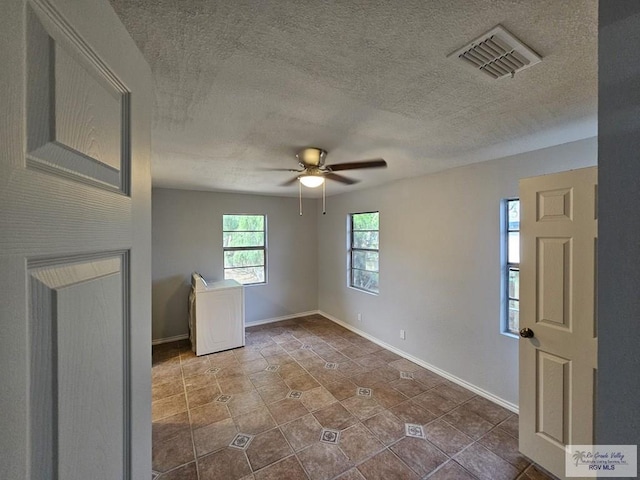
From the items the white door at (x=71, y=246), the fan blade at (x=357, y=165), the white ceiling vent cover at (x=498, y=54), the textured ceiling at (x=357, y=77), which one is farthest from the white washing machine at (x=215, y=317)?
the white ceiling vent cover at (x=498, y=54)

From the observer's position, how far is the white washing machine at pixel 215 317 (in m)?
3.43

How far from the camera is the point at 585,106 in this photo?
4.73 ft

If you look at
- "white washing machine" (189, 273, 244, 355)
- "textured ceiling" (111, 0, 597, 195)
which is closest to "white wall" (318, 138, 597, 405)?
"textured ceiling" (111, 0, 597, 195)

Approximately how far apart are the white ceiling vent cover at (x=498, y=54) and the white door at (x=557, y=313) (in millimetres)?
811

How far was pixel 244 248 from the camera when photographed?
181 inches

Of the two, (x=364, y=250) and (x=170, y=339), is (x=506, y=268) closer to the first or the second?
(x=364, y=250)

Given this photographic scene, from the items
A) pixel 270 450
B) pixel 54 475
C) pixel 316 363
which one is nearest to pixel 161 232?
pixel 316 363

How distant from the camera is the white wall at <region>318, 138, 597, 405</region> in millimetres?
2344

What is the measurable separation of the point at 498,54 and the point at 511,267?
1.99 metres

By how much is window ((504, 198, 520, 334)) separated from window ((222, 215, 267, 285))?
3602 millimetres

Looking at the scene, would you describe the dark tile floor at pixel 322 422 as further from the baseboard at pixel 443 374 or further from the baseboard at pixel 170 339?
the baseboard at pixel 170 339

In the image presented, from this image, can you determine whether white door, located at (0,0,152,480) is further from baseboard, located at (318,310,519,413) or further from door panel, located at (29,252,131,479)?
baseboard, located at (318,310,519,413)

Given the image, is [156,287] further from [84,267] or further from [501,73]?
[501,73]

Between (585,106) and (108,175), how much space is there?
2213mm
